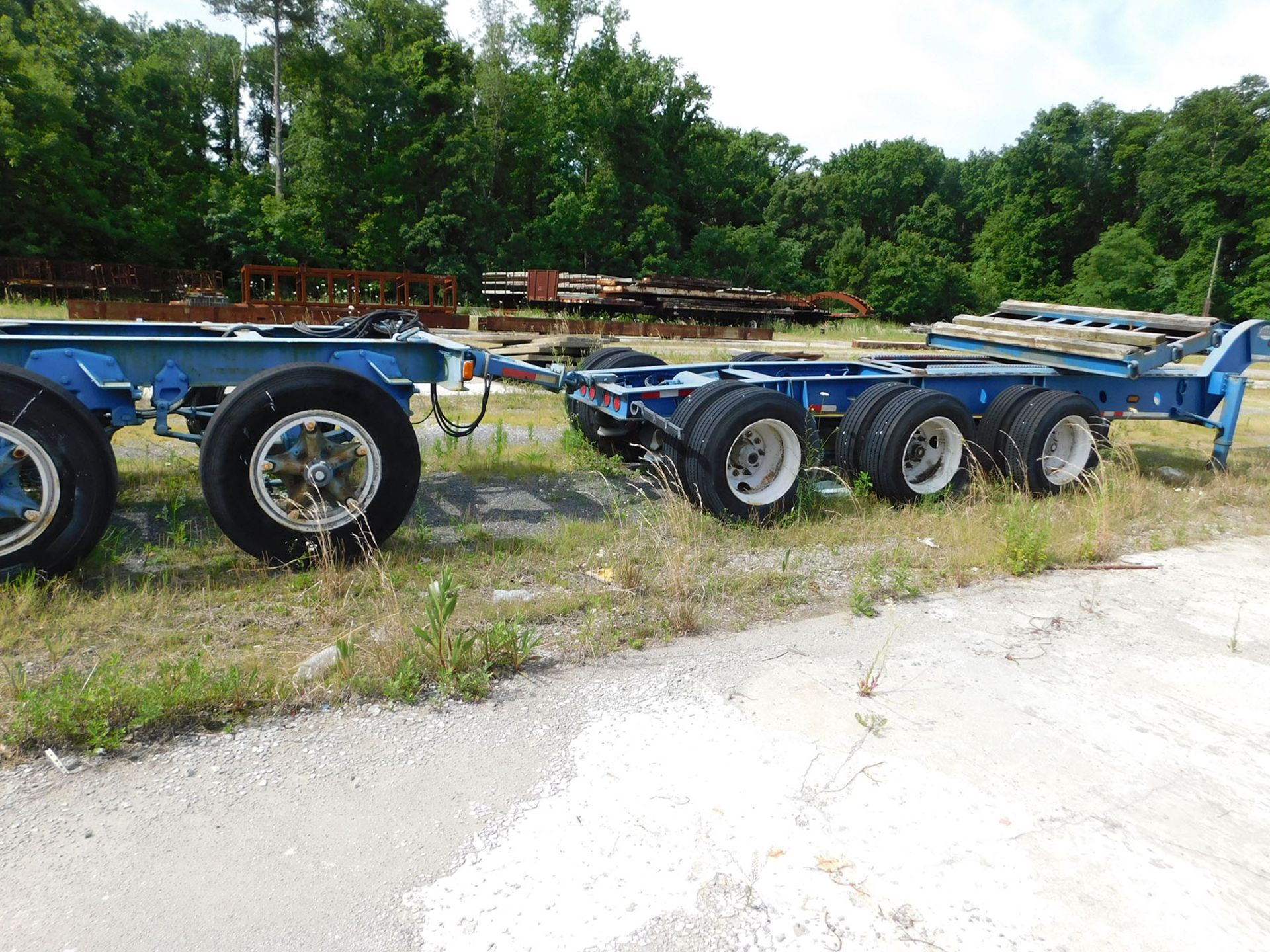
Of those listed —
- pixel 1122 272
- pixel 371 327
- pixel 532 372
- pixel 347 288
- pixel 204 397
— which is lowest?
pixel 204 397

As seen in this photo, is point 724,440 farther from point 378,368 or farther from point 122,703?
point 122,703

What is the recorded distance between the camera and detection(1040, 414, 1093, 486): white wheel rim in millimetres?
7254

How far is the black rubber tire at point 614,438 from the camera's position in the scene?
7632 mm

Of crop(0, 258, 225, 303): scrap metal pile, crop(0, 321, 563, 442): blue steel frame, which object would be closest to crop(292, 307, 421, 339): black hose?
crop(0, 321, 563, 442): blue steel frame

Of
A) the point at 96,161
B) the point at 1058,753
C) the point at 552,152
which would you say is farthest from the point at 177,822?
the point at 552,152

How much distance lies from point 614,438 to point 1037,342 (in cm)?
428

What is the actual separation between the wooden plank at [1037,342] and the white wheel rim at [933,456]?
2.11 meters

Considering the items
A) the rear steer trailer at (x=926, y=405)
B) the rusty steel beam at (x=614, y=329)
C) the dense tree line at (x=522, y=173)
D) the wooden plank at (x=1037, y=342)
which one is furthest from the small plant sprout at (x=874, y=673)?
the dense tree line at (x=522, y=173)

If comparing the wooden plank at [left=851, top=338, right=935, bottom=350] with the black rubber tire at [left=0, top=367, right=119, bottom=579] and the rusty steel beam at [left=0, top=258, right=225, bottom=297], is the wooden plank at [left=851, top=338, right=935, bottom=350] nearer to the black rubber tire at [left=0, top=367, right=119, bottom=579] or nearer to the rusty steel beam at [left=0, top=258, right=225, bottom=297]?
the black rubber tire at [left=0, top=367, right=119, bottom=579]

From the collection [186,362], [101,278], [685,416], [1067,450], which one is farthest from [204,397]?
[101,278]

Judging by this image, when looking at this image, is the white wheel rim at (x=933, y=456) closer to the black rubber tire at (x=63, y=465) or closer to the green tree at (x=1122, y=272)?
the black rubber tire at (x=63, y=465)

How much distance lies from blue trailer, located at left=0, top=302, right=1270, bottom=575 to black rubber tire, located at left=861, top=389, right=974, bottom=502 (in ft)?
0.05

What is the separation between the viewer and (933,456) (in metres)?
6.79

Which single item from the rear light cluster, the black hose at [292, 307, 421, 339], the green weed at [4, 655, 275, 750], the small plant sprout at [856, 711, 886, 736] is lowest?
the small plant sprout at [856, 711, 886, 736]
